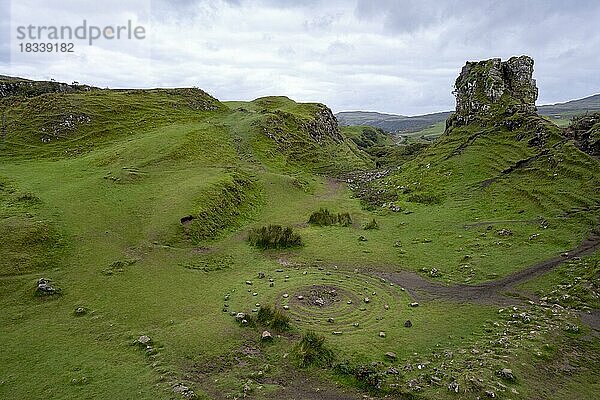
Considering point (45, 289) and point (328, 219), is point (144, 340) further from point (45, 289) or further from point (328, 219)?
point (328, 219)

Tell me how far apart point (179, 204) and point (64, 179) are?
17100mm

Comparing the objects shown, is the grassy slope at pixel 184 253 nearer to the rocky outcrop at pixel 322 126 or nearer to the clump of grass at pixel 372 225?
the clump of grass at pixel 372 225

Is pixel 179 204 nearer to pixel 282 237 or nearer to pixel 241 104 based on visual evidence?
pixel 282 237

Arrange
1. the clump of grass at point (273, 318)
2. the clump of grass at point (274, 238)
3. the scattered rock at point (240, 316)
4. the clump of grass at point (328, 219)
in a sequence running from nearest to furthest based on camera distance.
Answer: the clump of grass at point (273, 318)
the scattered rock at point (240, 316)
the clump of grass at point (274, 238)
the clump of grass at point (328, 219)

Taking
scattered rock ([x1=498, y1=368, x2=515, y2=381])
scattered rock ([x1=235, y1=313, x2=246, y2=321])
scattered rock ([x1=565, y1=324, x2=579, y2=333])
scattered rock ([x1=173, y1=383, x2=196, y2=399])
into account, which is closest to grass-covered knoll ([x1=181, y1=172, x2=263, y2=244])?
scattered rock ([x1=235, y1=313, x2=246, y2=321])

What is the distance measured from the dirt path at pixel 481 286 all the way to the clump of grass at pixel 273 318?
33.1ft

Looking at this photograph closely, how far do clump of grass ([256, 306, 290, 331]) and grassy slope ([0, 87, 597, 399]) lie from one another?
925 mm

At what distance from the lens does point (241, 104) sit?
118062 mm

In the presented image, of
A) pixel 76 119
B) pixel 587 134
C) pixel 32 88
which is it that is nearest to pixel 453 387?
pixel 587 134

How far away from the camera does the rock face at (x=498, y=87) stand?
7119 centimetres

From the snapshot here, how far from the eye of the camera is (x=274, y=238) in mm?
40062

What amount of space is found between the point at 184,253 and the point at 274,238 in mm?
8376

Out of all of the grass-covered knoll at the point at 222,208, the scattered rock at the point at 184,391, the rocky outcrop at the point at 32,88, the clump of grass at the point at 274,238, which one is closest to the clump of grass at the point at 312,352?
the scattered rock at the point at 184,391

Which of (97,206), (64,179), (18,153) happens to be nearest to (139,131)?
(18,153)
